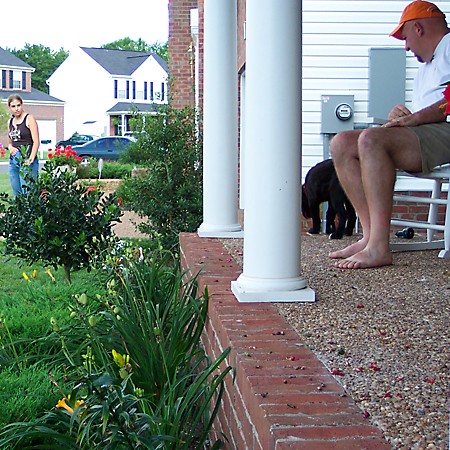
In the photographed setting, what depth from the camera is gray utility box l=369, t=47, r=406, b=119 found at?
7699mm

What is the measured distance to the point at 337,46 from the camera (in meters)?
7.81

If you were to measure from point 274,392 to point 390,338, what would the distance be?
29.1 inches

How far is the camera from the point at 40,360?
370 centimetres

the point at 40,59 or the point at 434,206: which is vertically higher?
the point at 40,59

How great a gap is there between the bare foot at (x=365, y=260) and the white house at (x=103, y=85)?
5819 centimetres

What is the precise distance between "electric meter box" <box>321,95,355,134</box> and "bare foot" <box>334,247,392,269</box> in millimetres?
3608

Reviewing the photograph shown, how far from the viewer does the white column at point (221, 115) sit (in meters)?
5.31

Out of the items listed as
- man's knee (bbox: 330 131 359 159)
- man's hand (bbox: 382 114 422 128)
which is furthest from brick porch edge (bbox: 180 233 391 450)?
man's hand (bbox: 382 114 422 128)

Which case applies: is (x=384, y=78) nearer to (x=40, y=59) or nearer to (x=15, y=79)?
(x=15, y=79)

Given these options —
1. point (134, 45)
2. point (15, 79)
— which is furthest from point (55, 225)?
point (134, 45)

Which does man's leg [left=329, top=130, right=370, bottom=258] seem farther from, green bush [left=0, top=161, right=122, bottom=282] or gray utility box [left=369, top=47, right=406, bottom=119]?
gray utility box [left=369, top=47, right=406, bottom=119]

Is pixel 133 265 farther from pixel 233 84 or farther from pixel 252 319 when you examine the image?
pixel 252 319

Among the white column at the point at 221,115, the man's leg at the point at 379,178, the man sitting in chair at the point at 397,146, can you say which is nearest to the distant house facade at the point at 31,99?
the white column at the point at 221,115

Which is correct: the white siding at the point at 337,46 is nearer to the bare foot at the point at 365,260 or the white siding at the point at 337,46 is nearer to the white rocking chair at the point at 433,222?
the white rocking chair at the point at 433,222
